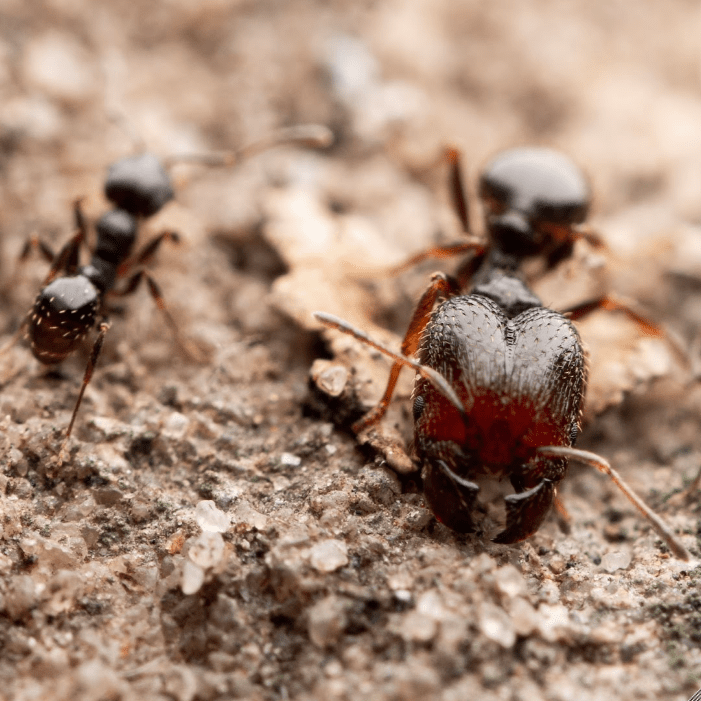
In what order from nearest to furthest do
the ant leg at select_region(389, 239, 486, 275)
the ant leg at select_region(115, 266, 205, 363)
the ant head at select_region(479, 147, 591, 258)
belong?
the ant leg at select_region(115, 266, 205, 363) < the ant leg at select_region(389, 239, 486, 275) < the ant head at select_region(479, 147, 591, 258)

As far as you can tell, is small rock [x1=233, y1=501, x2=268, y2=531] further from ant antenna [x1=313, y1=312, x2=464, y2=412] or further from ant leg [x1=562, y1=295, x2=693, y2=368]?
ant leg [x1=562, y1=295, x2=693, y2=368]

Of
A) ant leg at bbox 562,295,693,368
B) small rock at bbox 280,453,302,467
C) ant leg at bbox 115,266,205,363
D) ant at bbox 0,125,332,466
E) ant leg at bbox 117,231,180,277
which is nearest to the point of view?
small rock at bbox 280,453,302,467

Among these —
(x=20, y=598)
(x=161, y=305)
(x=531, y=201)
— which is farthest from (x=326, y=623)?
(x=531, y=201)

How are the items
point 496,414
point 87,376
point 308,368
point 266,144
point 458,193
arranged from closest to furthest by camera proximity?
1. point 496,414
2. point 87,376
3. point 308,368
4. point 458,193
5. point 266,144

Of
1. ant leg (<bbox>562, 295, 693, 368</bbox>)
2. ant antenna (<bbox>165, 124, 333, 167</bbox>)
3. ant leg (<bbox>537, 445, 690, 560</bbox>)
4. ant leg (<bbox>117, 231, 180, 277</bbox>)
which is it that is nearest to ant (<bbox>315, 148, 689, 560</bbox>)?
ant leg (<bbox>537, 445, 690, 560</bbox>)

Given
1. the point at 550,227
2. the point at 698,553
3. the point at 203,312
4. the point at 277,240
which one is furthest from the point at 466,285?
the point at 698,553

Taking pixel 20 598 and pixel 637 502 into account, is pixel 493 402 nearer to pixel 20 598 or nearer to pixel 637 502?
pixel 637 502

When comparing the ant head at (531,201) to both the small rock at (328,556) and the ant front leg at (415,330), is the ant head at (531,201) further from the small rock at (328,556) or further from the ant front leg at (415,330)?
A: the small rock at (328,556)

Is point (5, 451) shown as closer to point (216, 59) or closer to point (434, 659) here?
point (434, 659)
